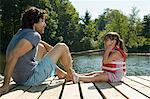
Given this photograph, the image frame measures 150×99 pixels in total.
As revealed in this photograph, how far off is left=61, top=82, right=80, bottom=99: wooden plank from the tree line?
3645 centimetres

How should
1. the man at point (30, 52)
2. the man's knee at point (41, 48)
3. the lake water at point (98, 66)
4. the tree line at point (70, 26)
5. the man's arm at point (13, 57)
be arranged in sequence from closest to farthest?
the man's arm at point (13, 57), the man at point (30, 52), the man's knee at point (41, 48), the lake water at point (98, 66), the tree line at point (70, 26)

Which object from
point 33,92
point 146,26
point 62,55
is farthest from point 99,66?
point 146,26

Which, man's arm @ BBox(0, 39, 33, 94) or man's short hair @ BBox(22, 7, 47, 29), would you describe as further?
man's short hair @ BBox(22, 7, 47, 29)

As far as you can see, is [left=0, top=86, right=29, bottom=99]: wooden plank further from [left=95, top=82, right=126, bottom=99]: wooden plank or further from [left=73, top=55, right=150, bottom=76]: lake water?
[left=73, top=55, right=150, bottom=76]: lake water

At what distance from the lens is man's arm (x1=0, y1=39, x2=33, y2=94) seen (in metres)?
4.25

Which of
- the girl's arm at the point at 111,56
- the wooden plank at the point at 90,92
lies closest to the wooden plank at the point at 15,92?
the wooden plank at the point at 90,92

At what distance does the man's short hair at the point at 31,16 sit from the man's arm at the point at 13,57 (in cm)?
38

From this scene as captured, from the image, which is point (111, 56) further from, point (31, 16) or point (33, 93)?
point (33, 93)

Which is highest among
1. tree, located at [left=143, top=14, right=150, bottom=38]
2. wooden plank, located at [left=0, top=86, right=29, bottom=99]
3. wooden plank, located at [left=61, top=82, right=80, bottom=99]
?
tree, located at [left=143, top=14, right=150, bottom=38]

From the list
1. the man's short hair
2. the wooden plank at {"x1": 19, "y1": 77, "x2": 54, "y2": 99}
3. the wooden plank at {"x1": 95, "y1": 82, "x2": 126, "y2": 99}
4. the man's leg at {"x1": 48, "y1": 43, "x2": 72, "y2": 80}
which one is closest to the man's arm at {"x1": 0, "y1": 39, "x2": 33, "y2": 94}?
the wooden plank at {"x1": 19, "y1": 77, "x2": 54, "y2": 99}

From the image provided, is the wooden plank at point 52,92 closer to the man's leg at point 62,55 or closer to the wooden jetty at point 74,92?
the wooden jetty at point 74,92

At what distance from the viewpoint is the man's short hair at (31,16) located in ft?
15.3

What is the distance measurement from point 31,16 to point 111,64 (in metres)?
1.47

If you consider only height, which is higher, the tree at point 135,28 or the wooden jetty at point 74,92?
the tree at point 135,28
